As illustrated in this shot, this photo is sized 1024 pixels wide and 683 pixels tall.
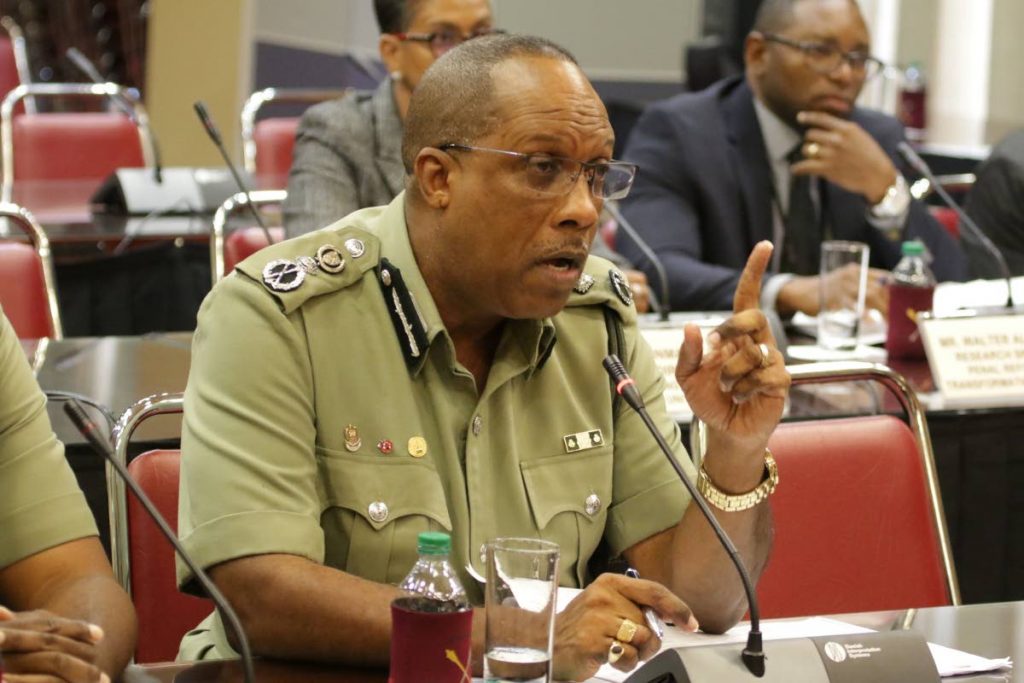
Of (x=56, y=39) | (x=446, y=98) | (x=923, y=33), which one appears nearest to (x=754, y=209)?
(x=446, y=98)

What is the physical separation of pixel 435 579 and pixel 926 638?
600mm

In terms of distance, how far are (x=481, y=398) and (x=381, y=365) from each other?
0.13 meters

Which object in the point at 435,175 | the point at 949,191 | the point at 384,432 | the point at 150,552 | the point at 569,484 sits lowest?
the point at 949,191

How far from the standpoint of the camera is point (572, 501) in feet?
6.47

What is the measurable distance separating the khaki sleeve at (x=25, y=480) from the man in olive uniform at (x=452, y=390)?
6.1 inches

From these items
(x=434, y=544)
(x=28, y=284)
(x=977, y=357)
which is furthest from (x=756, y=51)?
(x=434, y=544)

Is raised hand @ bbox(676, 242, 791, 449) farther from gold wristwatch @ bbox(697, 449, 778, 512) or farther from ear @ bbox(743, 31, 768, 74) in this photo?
ear @ bbox(743, 31, 768, 74)

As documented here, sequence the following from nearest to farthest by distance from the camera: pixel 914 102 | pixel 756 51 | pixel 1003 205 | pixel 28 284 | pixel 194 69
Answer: pixel 28 284, pixel 756 51, pixel 1003 205, pixel 914 102, pixel 194 69

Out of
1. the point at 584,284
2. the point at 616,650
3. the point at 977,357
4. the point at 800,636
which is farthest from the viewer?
the point at 977,357

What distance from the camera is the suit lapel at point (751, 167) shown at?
13.4ft

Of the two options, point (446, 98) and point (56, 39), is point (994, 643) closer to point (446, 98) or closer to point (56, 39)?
point (446, 98)

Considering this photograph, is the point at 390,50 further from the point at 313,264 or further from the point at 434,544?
the point at 434,544

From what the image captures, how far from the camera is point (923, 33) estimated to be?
24.2ft

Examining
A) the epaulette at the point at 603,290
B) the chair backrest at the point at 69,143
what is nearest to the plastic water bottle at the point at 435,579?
the epaulette at the point at 603,290
